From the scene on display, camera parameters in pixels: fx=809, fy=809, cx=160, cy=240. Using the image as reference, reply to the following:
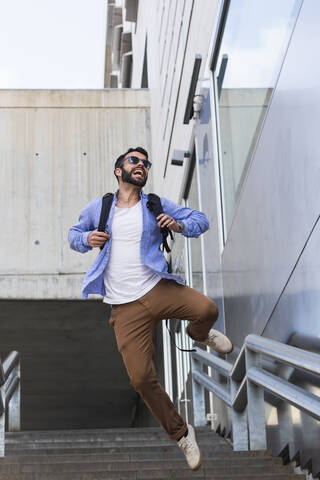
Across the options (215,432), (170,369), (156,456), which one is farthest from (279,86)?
(170,369)

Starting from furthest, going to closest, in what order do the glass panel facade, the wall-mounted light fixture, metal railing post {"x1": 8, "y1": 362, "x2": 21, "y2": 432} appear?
the wall-mounted light fixture, metal railing post {"x1": 8, "y1": 362, "x2": 21, "y2": 432}, the glass panel facade

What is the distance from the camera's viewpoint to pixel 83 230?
474 centimetres

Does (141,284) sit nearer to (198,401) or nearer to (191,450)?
(191,450)

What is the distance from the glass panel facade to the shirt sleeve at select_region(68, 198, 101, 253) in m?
1.43

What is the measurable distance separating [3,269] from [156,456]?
902 cm

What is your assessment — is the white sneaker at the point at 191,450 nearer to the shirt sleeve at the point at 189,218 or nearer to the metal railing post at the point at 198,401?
the shirt sleeve at the point at 189,218

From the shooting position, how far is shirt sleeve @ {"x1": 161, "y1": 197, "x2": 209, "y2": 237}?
4.54m

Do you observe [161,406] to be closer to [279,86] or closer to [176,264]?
[279,86]

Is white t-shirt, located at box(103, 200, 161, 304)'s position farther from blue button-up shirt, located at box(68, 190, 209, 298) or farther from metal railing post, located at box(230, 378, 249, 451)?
metal railing post, located at box(230, 378, 249, 451)

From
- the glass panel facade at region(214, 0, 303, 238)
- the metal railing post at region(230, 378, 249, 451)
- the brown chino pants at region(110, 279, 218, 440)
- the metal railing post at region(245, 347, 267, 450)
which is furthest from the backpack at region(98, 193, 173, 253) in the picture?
the metal railing post at region(230, 378, 249, 451)

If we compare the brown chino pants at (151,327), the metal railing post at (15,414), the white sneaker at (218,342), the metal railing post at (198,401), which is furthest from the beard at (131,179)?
the metal railing post at (15,414)

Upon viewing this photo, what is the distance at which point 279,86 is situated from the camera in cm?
489

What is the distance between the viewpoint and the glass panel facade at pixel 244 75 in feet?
16.9

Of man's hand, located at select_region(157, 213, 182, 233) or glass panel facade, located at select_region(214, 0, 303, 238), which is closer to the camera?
man's hand, located at select_region(157, 213, 182, 233)
